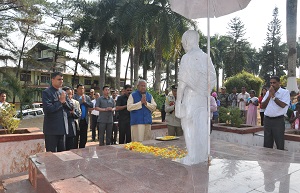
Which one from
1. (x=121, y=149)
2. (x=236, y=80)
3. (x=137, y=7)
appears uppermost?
(x=137, y=7)

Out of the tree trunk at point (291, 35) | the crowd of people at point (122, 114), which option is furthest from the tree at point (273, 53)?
the crowd of people at point (122, 114)

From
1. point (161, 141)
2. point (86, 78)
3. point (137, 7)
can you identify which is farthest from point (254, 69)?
point (161, 141)

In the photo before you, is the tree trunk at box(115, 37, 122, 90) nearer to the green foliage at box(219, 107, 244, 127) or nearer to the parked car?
the parked car

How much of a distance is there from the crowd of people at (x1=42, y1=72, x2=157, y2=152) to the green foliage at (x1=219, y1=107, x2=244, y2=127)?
85.1 inches

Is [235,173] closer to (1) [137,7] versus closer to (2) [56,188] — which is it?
(2) [56,188]

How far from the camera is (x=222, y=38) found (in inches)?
1815

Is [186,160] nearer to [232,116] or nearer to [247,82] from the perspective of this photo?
[232,116]

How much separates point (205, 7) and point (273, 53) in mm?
44193

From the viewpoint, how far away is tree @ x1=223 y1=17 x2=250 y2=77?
43.3 m

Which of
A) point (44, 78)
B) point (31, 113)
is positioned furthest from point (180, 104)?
point (44, 78)

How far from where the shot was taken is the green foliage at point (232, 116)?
6.45m

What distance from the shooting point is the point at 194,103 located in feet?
11.8

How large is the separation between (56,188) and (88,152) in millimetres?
1652

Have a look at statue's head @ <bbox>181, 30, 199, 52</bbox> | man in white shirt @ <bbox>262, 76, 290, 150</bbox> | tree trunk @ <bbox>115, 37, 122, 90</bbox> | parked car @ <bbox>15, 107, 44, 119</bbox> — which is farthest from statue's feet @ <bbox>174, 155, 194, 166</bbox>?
tree trunk @ <bbox>115, 37, 122, 90</bbox>
